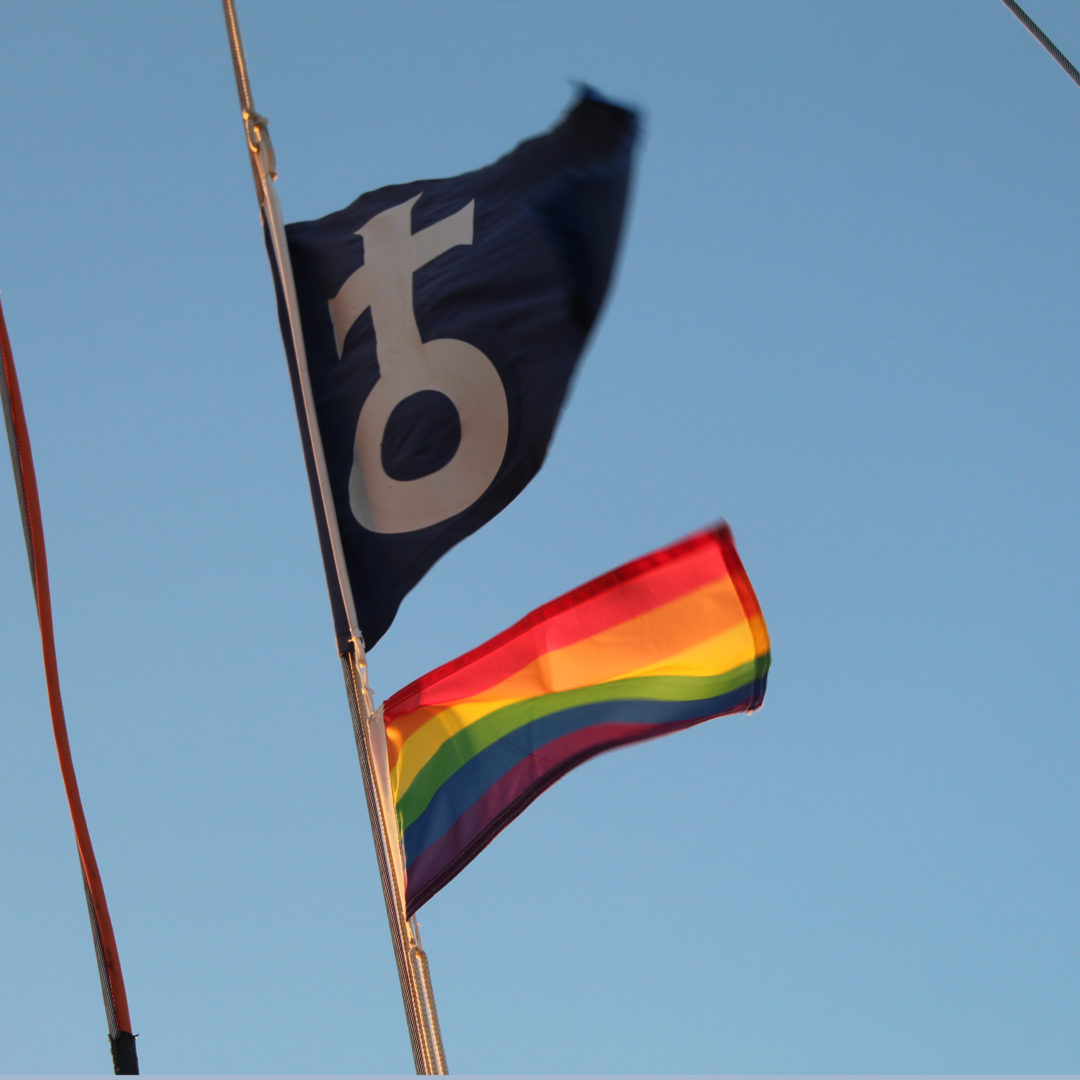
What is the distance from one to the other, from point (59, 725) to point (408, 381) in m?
2.72

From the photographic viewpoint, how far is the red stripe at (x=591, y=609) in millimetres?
5562

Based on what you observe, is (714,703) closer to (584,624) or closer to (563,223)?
(584,624)

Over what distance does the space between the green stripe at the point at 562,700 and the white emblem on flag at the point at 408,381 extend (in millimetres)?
907

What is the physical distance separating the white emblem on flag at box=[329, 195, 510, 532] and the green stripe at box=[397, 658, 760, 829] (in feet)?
2.98

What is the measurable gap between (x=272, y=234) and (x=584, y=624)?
257cm

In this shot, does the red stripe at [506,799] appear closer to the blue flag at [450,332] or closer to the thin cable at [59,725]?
the blue flag at [450,332]

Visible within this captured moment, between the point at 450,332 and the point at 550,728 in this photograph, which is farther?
the point at 450,332

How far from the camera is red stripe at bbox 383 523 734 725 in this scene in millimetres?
5562

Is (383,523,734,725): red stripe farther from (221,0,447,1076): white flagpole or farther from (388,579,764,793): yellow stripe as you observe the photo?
(221,0,447,1076): white flagpole

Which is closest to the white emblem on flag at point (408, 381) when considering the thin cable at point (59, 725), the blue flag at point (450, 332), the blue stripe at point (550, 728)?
the blue flag at point (450, 332)

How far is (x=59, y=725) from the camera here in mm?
3775

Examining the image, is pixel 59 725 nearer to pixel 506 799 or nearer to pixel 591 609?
pixel 506 799

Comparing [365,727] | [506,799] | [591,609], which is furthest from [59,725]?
[591,609]

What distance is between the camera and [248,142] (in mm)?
6645
